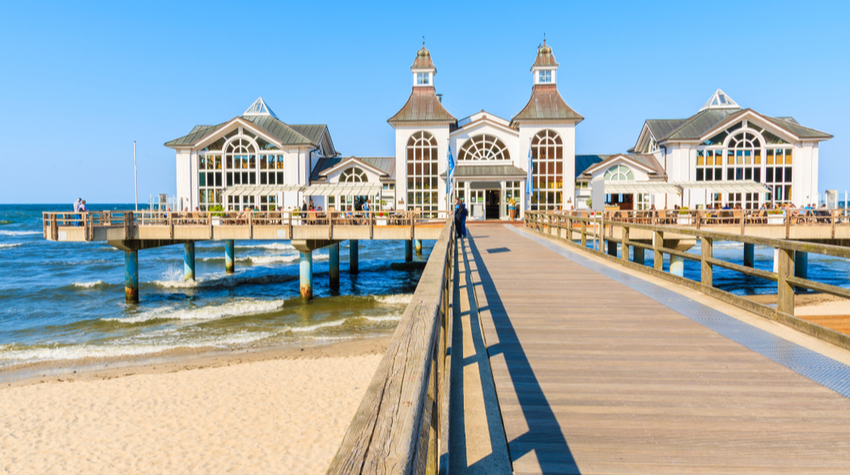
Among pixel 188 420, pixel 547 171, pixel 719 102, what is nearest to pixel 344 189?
pixel 547 171

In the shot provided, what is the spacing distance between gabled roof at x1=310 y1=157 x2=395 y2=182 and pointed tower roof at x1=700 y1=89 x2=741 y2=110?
24.5 meters

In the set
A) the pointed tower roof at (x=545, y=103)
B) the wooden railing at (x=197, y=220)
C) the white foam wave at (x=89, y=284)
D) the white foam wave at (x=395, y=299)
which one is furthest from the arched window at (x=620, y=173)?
the white foam wave at (x=89, y=284)

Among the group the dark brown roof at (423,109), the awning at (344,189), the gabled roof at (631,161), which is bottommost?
the awning at (344,189)

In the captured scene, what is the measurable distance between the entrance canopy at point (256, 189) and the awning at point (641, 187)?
20.4 metres

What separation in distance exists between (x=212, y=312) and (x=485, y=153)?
22.1m

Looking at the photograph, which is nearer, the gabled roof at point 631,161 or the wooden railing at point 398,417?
the wooden railing at point 398,417

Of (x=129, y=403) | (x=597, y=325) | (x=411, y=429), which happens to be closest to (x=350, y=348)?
(x=129, y=403)

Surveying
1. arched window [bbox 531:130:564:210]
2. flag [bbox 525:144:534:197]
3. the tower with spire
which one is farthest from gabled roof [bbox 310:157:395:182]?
arched window [bbox 531:130:564:210]

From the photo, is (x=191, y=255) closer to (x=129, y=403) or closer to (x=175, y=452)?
(x=129, y=403)

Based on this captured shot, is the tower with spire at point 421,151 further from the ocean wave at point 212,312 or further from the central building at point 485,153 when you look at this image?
the ocean wave at point 212,312

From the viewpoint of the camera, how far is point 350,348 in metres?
14.9

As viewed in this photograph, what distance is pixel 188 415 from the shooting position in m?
10.4

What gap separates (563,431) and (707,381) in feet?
5.04

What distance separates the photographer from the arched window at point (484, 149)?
36.5 meters
